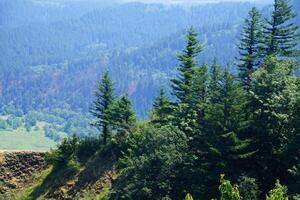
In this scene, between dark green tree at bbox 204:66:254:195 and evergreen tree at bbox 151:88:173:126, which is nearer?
dark green tree at bbox 204:66:254:195

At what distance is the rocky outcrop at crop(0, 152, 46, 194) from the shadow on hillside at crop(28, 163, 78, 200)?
270cm

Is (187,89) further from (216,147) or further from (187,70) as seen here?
(216,147)

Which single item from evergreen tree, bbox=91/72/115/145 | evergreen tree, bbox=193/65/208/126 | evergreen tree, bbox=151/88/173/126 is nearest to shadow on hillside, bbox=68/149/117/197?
evergreen tree, bbox=91/72/115/145

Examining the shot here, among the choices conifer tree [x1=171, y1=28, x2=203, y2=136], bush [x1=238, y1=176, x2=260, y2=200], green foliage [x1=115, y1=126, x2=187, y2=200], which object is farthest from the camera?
conifer tree [x1=171, y1=28, x2=203, y2=136]

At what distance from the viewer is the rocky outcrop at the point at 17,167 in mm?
72125

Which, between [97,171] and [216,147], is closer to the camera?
[216,147]

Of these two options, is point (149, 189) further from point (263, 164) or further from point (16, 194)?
point (16, 194)

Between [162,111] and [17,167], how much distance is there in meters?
20.0

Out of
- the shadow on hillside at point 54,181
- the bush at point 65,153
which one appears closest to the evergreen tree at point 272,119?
the bush at point 65,153

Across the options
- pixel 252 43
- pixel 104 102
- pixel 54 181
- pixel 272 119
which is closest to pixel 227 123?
pixel 272 119

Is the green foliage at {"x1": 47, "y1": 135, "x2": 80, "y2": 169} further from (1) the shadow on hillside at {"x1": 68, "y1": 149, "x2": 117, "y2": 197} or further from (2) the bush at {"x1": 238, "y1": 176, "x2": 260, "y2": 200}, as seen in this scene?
(2) the bush at {"x1": 238, "y1": 176, "x2": 260, "y2": 200}

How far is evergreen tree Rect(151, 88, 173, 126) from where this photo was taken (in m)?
67.4

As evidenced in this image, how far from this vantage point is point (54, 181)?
70562mm

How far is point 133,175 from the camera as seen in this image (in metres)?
54.6
